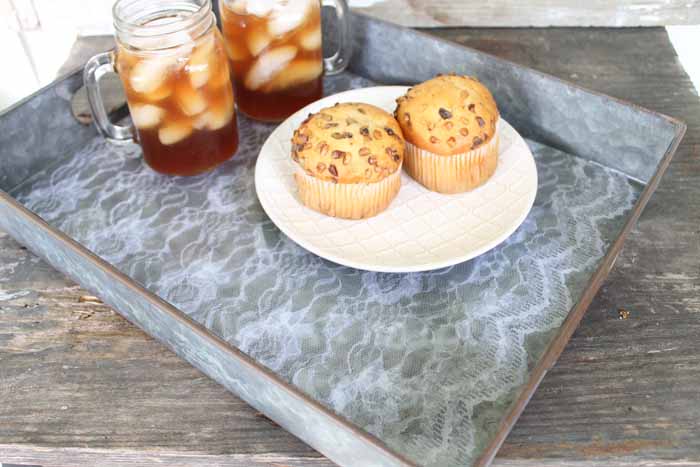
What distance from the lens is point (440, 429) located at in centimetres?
71

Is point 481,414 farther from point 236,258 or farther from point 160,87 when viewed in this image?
point 160,87

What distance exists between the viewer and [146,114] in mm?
967

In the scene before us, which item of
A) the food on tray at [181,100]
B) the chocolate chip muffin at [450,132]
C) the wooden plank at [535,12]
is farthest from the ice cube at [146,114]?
the wooden plank at [535,12]

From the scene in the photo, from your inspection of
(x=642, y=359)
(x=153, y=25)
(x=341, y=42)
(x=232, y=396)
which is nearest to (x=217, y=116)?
(x=153, y=25)

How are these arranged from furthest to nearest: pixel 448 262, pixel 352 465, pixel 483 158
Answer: pixel 483 158 → pixel 448 262 → pixel 352 465

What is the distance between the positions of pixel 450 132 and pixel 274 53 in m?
0.31

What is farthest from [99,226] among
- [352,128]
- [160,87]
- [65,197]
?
[352,128]

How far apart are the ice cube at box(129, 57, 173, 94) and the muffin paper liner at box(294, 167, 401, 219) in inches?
8.9

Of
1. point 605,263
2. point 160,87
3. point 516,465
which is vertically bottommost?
point 516,465

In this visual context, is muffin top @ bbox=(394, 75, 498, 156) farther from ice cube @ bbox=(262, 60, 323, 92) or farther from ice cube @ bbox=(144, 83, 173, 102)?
ice cube @ bbox=(144, 83, 173, 102)

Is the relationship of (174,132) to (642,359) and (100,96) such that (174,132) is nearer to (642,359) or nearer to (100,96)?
(100,96)

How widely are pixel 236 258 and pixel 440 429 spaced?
14.2 inches

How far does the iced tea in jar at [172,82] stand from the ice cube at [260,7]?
7 cm

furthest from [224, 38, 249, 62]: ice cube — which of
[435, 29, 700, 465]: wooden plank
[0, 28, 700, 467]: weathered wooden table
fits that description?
[435, 29, 700, 465]: wooden plank
